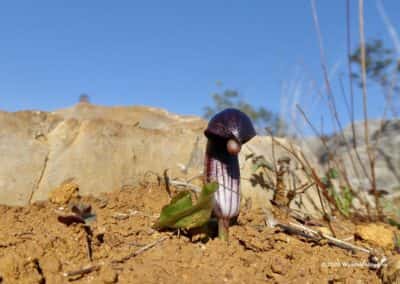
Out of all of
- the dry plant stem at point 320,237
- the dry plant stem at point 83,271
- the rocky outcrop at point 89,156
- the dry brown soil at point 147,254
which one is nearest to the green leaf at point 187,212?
the dry brown soil at point 147,254

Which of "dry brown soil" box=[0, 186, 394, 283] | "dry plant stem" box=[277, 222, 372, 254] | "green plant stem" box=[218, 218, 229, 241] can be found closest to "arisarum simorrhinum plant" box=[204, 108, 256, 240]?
"green plant stem" box=[218, 218, 229, 241]

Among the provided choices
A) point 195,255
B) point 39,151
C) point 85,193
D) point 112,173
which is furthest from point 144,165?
point 195,255

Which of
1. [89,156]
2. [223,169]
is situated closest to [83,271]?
[223,169]

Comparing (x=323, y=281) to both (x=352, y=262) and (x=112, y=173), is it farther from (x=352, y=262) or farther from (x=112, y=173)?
(x=112, y=173)

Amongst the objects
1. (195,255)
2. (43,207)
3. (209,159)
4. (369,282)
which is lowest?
(369,282)

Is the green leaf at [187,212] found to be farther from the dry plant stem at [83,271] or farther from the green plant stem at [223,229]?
the dry plant stem at [83,271]
